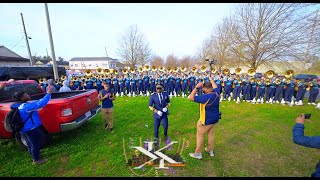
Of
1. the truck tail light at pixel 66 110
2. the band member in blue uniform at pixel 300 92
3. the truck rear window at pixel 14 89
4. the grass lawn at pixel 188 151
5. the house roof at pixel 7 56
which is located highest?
the house roof at pixel 7 56

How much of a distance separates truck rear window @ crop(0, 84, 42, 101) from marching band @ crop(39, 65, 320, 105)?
5313 mm

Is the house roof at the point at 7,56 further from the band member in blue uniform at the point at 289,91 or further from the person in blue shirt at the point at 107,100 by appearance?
the band member in blue uniform at the point at 289,91

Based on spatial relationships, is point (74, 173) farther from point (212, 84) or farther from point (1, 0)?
point (1, 0)

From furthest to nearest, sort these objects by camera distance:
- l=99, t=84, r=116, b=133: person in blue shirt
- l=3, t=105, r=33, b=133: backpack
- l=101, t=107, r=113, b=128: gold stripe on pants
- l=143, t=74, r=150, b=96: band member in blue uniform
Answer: l=143, t=74, r=150, b=96: band member in blue uniform → l=101, t=107, r=113, b=128: gold stripe on pants → l=99, t=84, r=116, b=133: person in blue shirt → l=3, t=105, r=33, b=133: backpack

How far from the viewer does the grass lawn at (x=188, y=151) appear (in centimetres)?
341

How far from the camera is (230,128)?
559 cm

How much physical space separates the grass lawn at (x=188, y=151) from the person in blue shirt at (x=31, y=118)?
0.52 meters

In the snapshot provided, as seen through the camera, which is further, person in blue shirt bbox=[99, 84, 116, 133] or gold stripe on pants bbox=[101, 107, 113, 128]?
gold stripe on pants bbox=[101, 107, 113, 128]

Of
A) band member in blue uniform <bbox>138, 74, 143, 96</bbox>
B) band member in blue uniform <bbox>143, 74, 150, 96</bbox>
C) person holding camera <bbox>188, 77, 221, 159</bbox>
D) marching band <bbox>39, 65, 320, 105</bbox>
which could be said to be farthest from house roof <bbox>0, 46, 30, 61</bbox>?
person holding camera <bbox>188, 77, 221, 159</bbox>

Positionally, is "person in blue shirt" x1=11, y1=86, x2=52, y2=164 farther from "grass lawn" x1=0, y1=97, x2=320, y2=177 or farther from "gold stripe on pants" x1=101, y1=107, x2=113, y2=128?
"gold stripe on pants" x1=101, y1=107, x2=113, y2=128

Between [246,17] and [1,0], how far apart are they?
52.9 ft

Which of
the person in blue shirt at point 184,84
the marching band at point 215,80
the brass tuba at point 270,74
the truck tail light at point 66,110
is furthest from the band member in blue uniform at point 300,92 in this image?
the truck tail light at point 66,110

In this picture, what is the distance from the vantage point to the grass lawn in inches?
134

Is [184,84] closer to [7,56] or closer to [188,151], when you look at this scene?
[188,151]
